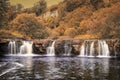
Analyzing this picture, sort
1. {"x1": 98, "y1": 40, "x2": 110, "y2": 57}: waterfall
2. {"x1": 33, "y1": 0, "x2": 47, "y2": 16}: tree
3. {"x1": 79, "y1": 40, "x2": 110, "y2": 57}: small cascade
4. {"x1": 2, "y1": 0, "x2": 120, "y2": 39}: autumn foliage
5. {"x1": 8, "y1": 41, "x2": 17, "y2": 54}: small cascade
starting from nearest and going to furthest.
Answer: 1. {"x1": 98, "y1": 40, "x2": 110, "y2": 57}: waterfall
2. {"x1": 79, "y1": 40, "x2": 110, "y2": 57}: small cascade
3. {"x1": 8, "y1": 41, "x2": 17, "y2": 54}: small cascade
4. {"x1": 2, "y1": 0, "x2": 120, "y2": 39}: autumn foliage
5. {"x1": 33, "y1": 0, "x2": 47, "y2": 16}: tree

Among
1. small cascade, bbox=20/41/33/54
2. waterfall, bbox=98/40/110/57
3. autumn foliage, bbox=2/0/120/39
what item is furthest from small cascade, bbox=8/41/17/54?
autumn foliage, bbox=2/0/120/39

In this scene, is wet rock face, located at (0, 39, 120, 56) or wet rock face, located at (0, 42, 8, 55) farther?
wet rock face, located at (0, 42, 8, 55)

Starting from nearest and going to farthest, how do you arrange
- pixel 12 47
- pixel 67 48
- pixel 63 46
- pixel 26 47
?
1. pixel 67 48
2. pixel 63 46
3. pixel 12 47
4. pixel 26 47

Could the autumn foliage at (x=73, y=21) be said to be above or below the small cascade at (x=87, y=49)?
above

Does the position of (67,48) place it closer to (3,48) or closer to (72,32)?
(3,48)

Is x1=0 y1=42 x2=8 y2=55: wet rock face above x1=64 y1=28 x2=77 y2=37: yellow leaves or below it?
below

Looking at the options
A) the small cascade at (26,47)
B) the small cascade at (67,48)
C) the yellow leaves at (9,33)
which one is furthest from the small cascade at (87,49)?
the yellow leaves at (9,33)

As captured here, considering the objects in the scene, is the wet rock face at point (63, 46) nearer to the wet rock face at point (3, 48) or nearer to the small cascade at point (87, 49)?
the wet rock face at point (3, 48)

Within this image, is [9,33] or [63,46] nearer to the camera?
[63,46]

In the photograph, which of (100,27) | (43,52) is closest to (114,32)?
(100,27)

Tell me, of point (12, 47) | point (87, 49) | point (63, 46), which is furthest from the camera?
point (12, 47)

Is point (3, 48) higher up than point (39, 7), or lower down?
lower down

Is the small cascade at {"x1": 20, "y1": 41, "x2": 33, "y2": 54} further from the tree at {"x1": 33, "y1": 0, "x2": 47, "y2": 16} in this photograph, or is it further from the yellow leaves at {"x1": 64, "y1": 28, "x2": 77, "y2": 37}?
the tree at {"x1": 33, "y1": 0, "x2": 47, "y2": 16}

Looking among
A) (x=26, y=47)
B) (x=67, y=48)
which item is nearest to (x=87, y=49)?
(x=67, y=48)
